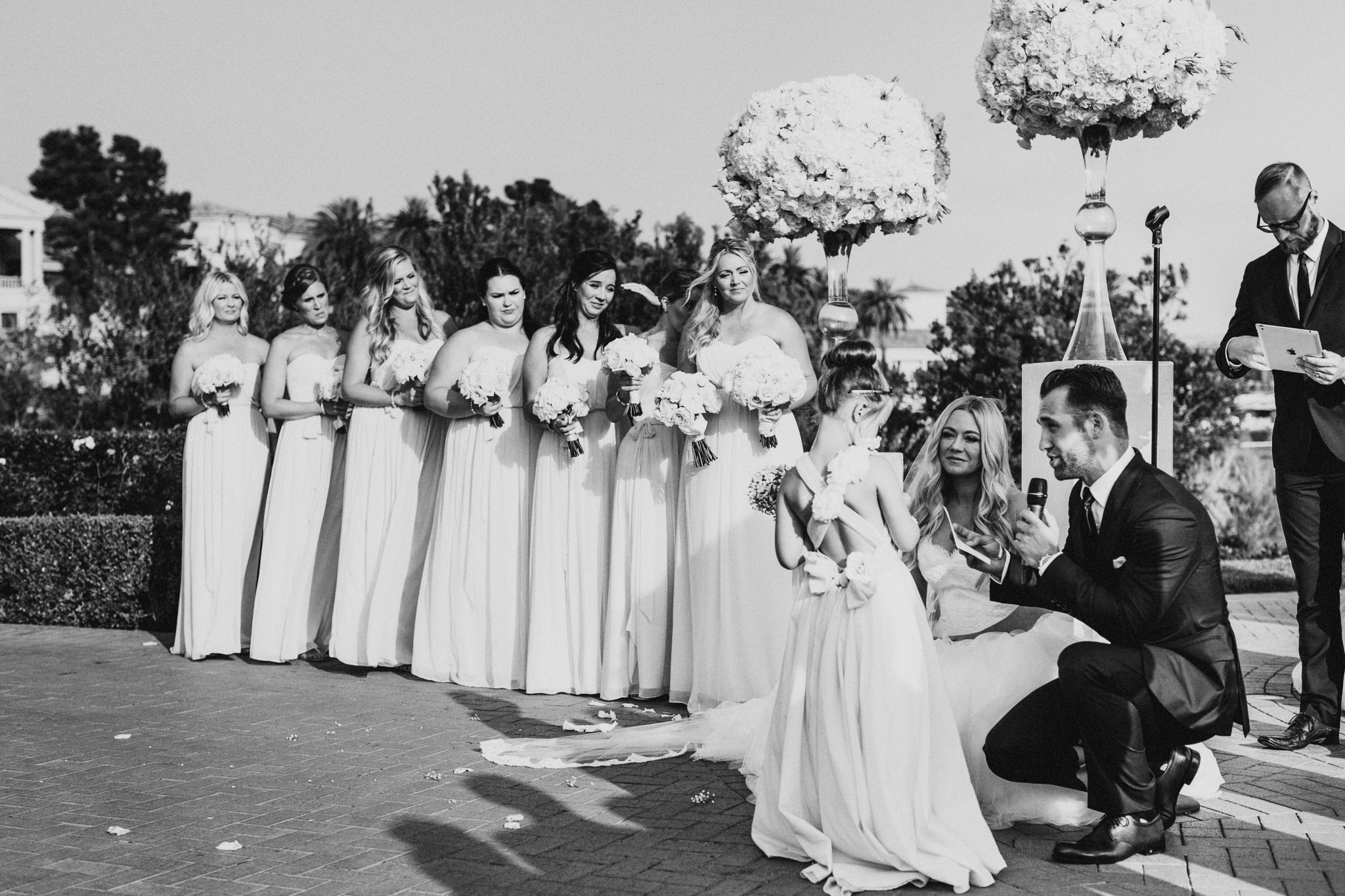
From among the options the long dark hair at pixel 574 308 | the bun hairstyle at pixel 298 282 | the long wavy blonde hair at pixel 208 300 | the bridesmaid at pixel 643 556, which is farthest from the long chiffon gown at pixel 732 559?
the long wavy blonde hair at pixel 208 300

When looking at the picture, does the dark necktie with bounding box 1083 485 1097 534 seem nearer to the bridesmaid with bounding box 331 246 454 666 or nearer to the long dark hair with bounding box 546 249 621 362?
the long dark hair with bounding box 546 249 621 362

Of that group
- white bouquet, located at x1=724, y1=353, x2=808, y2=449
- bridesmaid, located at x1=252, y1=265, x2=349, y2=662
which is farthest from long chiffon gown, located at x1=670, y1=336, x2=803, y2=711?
bridesmaid, located at x1=252, y1=265, x2=349, y2=662

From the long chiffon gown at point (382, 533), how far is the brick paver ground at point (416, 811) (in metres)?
0.63

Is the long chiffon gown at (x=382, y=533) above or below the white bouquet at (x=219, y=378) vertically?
below

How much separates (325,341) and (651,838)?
17.4 feet

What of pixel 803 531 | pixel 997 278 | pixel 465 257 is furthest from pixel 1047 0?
pixel 465 257

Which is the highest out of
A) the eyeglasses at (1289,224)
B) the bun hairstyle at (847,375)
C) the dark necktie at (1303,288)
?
the eyeglasses at (1289,224)

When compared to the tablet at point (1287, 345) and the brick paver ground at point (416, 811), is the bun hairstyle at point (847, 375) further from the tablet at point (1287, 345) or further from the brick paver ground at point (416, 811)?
the tablet at point (1287, 345)

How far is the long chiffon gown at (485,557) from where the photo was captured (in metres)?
8.13

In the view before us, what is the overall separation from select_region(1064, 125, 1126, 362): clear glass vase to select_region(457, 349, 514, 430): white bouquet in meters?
3.33

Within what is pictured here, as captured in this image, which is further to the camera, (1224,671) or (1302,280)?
(1302,280)

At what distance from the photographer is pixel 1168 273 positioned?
563 inches

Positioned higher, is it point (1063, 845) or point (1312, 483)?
point (1312, 483)

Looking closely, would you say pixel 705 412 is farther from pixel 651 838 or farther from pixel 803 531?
pixel 651 838
